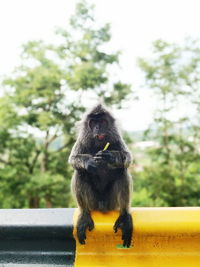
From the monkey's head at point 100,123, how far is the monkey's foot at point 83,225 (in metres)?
0.92

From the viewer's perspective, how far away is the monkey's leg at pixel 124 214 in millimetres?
2719

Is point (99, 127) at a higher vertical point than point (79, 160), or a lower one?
higher

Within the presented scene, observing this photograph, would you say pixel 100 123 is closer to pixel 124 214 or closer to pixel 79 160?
pixel 79 160

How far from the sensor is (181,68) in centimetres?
1372

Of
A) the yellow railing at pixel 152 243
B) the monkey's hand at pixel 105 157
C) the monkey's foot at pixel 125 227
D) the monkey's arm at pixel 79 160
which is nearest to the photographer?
the yellow railing at pixel 152 243

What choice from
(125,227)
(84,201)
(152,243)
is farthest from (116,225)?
(84,201)

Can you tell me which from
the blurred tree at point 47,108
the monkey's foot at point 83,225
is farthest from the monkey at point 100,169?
the blurred tree at point 47,108

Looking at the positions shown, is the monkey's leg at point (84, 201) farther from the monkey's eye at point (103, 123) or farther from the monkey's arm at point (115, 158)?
the monkey's eye at point (103, 123)

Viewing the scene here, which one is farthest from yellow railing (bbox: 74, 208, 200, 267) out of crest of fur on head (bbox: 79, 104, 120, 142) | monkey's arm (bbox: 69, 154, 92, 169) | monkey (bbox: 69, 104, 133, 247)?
crest of fur on head (bbox: 79, 104, 120, 142)

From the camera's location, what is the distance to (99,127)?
152 inches

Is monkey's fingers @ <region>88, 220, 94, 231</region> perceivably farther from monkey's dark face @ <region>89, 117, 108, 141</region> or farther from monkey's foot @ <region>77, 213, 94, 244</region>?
monkey's dark face @ <region>89, 117, 108, 141</region>

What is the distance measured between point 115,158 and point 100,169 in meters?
0.24

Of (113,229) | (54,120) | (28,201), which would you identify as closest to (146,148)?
(54,120)

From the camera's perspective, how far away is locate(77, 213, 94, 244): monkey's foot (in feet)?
8.97
